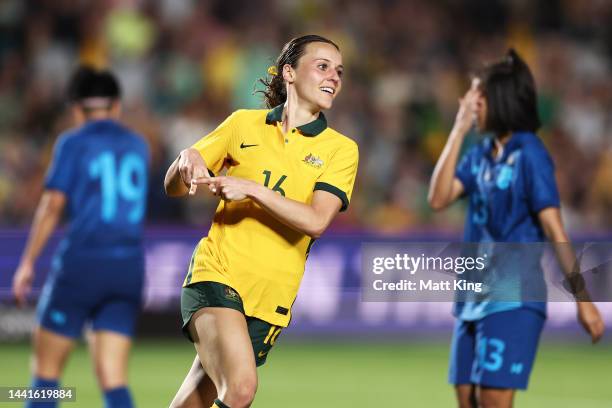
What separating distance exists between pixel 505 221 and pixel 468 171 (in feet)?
1.74

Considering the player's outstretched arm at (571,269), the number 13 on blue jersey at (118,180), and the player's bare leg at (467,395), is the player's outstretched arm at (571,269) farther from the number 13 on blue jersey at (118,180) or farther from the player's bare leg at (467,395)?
the number 13 on blue jersey at (118,180)

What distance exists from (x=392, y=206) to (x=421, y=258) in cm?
777

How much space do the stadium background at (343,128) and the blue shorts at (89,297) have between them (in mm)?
2412

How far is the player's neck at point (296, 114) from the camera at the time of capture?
5438mm

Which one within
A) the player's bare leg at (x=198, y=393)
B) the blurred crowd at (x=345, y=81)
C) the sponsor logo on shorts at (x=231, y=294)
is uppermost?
the blurred crowd at (x=345, y=81)

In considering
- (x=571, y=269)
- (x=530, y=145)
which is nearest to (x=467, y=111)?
(x=530, y=145)

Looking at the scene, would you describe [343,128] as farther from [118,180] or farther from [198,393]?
[198,393]

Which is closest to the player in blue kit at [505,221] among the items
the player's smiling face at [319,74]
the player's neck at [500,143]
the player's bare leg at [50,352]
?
the player's neck at [500,143]

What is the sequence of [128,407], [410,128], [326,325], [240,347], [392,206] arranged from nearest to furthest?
[240,347] → [128,407] → [326,325] → [392,206] → [410,128]

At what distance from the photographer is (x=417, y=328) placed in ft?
42.8

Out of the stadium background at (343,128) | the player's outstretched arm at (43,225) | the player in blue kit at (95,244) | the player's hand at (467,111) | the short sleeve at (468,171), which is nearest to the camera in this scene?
the player's hand at (467,111)

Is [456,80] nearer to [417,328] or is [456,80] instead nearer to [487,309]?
[417,328]

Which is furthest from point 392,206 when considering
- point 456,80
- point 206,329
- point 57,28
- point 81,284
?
point 206,329

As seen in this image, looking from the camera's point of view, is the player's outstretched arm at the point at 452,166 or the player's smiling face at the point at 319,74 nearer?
the player's smiling face at the point at 319,74
